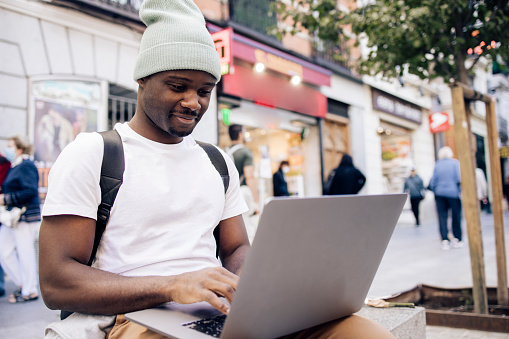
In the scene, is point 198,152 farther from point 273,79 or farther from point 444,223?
point 273,79

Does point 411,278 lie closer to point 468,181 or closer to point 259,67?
point 468,181

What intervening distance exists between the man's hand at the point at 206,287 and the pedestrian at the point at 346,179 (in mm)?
6905

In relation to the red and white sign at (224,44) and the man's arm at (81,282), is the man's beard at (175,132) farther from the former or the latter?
the red and white sign at (224,44)

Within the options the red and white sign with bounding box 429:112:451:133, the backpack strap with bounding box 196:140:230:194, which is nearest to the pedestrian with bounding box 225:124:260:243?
the backpack strap with bounding box 196:140:230:194

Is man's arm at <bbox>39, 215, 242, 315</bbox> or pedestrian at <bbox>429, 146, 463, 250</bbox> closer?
man's arm at <bbox>39, 215, 242, 315</bbox>

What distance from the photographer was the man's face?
1.52 metres

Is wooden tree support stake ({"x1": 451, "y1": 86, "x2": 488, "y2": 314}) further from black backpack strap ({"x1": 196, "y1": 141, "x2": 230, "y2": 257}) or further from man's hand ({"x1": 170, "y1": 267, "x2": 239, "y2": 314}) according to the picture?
man's hand ({"x1": 170, "y1": 267, "x2": 239, "y2": 314})

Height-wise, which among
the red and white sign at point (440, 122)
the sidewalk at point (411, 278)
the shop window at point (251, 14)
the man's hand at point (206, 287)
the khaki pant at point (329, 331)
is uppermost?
the shop window at point (251, 14)

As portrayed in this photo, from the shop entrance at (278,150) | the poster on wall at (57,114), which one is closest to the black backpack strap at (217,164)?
the poster on wall at (57,114)

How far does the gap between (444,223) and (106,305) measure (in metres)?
8.25

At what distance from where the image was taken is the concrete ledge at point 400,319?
2.16m

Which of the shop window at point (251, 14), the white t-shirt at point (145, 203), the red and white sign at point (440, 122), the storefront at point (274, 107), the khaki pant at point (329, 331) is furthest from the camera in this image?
the red and white sign at point (440, 122)

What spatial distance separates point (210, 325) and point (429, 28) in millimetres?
3617

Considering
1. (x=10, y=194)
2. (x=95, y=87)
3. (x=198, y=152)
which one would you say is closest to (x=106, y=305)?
(x=198, y=152)
